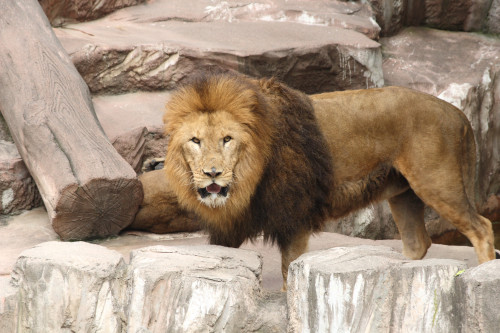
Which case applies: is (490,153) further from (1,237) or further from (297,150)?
(1,237)

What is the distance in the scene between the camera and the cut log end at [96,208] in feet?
17.1

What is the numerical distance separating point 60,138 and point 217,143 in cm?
187

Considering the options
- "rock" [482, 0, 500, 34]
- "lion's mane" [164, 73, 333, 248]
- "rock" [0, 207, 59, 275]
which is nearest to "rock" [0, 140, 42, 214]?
"rock" [0, 207, 59, 275]

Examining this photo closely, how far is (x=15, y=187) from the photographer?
600cm

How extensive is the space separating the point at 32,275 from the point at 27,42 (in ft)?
10.4

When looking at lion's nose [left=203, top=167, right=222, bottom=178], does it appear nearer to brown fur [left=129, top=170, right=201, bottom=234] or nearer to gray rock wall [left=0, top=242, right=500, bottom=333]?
gray rock wall [left=0, top=242, right=500, bottom=333]

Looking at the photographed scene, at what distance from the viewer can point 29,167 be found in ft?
18.8

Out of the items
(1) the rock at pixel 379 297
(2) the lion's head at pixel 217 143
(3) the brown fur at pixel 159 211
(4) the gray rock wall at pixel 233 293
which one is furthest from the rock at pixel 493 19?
(1) the rock at pixel 379 297

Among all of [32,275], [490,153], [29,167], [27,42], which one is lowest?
[490,153]

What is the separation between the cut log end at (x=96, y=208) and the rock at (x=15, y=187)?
0.76 meters

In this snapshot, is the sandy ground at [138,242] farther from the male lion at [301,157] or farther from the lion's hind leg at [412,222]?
the male lion at [301,157]

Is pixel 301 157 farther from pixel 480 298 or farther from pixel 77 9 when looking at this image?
pixel 77 9

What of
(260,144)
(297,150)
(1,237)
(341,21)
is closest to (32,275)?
(260,144)

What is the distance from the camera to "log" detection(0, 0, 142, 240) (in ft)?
17.3
